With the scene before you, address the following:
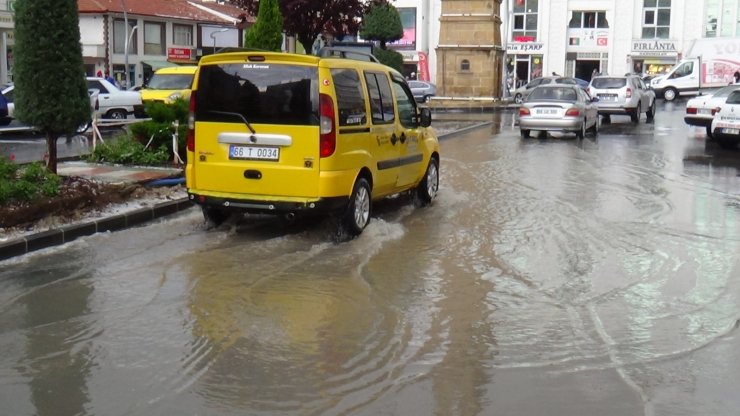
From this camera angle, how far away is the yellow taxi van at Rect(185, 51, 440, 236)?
29.8ft

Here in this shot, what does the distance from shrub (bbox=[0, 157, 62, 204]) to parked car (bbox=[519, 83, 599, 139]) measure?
15.2 m

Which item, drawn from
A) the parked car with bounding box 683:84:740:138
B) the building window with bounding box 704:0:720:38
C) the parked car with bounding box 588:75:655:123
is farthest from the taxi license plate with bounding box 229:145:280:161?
the building window with bounding box 704:0:720:38

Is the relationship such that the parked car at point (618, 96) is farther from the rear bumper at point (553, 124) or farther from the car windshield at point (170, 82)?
the car windshield at point (170, 82)

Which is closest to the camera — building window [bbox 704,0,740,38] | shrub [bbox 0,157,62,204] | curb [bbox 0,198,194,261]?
curb [bbox 0,198,194,261]

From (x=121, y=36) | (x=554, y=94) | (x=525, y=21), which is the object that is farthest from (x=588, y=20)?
(x=554, y=94)

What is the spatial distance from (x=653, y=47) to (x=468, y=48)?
26.5m

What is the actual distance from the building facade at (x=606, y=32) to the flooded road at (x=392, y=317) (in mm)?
51486

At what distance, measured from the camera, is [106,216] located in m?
10.1

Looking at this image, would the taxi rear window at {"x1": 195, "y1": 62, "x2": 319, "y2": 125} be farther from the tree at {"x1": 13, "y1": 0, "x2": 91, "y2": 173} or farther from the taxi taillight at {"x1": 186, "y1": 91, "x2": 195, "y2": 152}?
the tree at {"x1": 13, "y1": 0, "x2": 91, "y2": 173}

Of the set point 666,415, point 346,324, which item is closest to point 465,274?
point 346,324

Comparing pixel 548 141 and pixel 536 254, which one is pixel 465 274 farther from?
pixel 548 141

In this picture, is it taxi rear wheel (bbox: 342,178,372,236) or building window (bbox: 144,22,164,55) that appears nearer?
taxi rear wheel (bbox: 342,178,372,236)

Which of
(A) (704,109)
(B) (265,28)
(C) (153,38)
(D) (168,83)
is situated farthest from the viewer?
(C) (153,38)

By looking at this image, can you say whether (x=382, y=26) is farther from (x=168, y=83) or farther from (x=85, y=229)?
(x=85, y=229)
